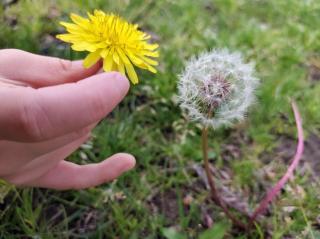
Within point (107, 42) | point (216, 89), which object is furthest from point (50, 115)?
point (216, 89)

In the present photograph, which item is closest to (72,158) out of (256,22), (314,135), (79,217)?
(79,217)

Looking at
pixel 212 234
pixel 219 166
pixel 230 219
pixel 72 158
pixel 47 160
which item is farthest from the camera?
pixel 219 166

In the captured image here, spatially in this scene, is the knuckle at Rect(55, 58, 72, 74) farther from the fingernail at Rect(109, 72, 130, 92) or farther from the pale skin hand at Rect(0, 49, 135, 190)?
the fingernail at Rect(109, 72, 130, 92)

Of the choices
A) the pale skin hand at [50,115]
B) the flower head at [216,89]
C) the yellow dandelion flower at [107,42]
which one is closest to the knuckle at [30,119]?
the pale skin hand at [50,115]

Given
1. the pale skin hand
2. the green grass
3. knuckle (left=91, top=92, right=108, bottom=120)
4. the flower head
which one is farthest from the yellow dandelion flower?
the green grass

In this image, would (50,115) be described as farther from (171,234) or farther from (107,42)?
(171,234)

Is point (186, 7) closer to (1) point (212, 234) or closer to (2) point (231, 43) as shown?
(2) point (231, 43)
